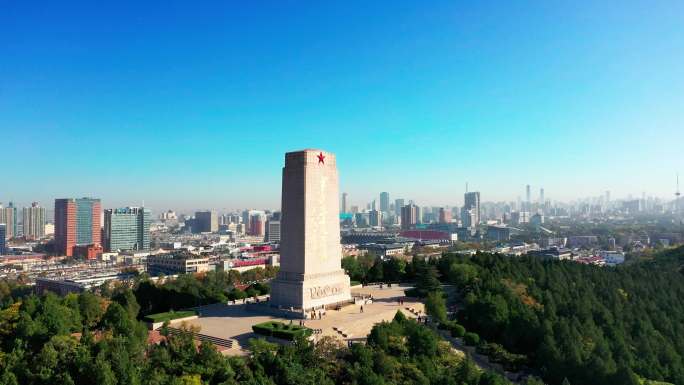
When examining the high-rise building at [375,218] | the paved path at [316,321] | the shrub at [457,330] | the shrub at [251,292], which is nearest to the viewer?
the paved path at [316,321]

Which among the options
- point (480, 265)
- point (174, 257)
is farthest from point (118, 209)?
point (480, 265)

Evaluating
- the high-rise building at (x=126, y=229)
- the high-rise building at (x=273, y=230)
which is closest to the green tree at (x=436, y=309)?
the high-rise building at (x=126, y=229)

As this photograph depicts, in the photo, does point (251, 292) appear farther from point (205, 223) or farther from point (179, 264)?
point (205, 223)

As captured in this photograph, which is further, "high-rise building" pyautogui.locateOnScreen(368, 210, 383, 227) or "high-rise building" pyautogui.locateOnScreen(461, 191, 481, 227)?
"high-rise building" pyautogui.locateOnScreen(368, 210, 383, 227)

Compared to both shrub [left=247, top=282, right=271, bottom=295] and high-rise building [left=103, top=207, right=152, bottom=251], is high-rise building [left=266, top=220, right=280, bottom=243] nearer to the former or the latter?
high-rise building [left=103, top=207, right=152, bottom=251]

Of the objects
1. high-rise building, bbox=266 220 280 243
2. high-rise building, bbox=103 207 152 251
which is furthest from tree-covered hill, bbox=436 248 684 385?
high-rise building, bbox=266 220 280 243

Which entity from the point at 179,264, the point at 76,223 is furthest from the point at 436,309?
the point at 76,223

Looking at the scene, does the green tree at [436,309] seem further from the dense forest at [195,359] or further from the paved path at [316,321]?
the dense forest at [195,359]
